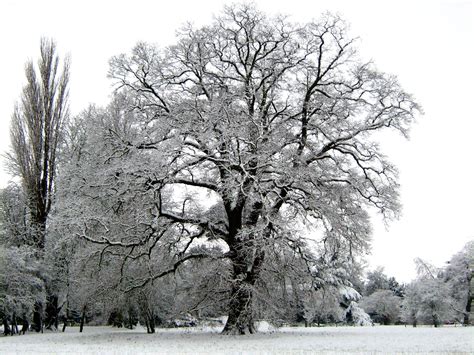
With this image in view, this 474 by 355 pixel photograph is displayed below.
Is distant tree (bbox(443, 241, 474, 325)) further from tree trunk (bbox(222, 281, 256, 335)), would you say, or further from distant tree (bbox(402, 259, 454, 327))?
tree trunk (bbox(222, 281, 256, 335))

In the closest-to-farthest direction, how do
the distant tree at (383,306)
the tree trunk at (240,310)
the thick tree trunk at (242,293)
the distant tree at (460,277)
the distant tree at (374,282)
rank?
the tree trunk at (240,310), the thick tree trunk at (242,293), the distant tree at (460,277), the distant tree at (383,306), the distant tree at (374,282)

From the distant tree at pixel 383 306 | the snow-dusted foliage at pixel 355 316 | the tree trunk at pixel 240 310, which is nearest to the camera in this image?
the tree trunk at pixel 240 310

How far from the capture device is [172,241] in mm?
21109

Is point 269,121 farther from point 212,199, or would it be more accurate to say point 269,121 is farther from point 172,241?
point 172,241

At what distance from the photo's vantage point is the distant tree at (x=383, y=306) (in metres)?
54.4

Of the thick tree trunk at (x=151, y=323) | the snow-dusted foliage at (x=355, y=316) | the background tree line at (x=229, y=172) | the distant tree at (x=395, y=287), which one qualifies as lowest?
the snow-dusted foliage at (x=355, y=316)

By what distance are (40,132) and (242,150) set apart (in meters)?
16.5

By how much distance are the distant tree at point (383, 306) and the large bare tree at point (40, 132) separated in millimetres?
37339

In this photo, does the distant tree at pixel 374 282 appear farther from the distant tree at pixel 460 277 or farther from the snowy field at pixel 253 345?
the snowy field at pixel 253 345

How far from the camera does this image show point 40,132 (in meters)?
29.3

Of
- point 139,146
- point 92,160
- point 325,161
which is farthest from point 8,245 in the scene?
point 325,161

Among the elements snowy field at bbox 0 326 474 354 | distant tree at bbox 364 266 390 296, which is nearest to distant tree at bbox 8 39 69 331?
snowy field at bbox 0 326 474 354

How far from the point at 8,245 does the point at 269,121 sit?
1627 centimetres

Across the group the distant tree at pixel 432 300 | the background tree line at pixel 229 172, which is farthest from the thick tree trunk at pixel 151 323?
the distant tree at pixel 432 300
